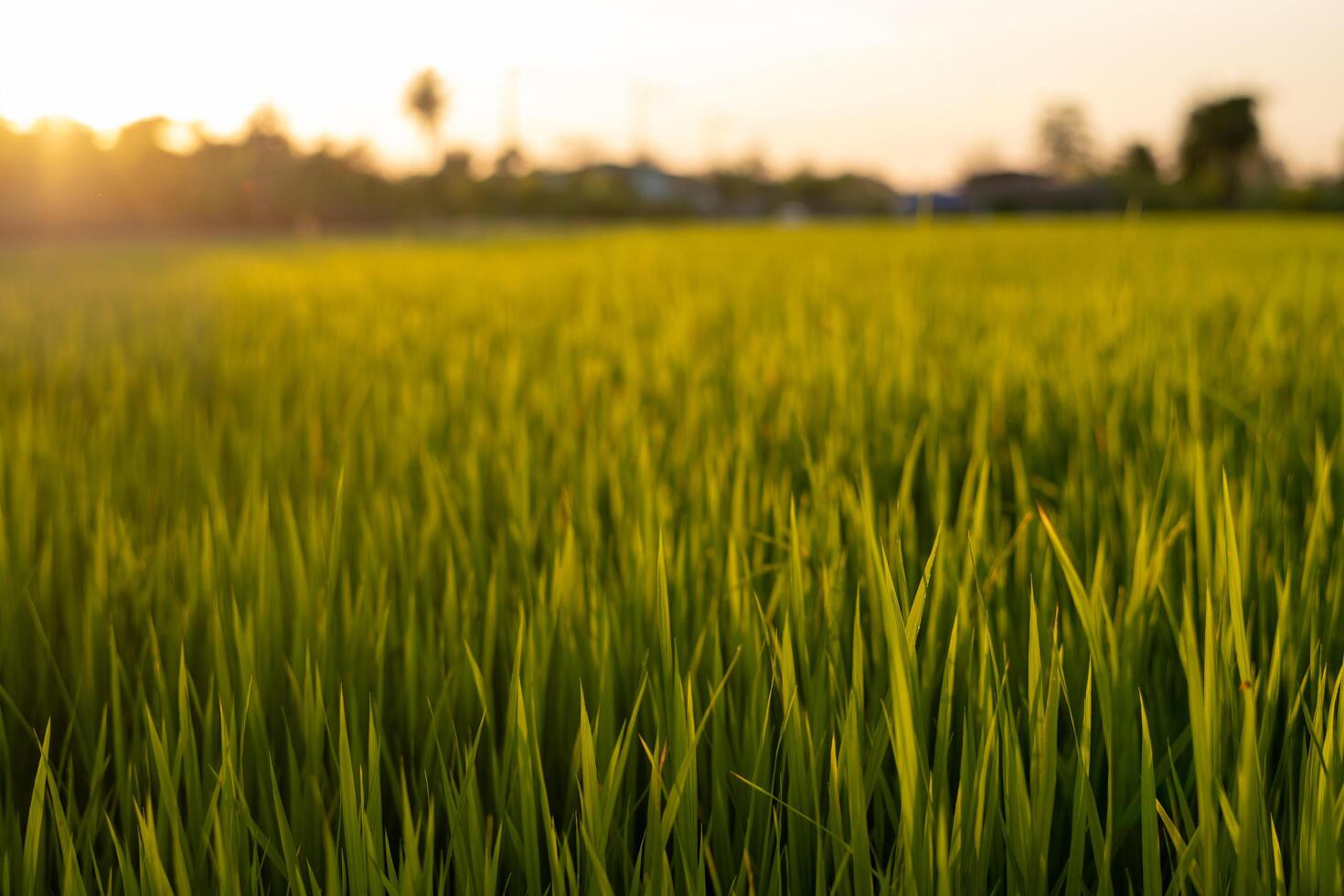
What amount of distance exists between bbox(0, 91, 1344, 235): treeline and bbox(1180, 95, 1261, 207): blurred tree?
0.07 metres

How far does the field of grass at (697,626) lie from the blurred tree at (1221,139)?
184 ft

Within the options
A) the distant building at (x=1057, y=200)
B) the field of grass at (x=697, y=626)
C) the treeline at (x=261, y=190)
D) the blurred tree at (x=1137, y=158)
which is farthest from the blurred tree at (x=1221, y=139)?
the field of grass at (x=697, y=626)

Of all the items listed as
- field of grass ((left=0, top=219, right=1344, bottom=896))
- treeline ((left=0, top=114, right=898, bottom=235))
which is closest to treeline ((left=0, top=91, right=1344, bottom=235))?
treeline ((left=0, top=114, right=898, bottom=235))

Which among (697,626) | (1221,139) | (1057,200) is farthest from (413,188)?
(697,626)

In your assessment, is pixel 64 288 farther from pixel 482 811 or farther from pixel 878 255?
pixel 482 811

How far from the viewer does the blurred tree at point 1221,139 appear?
52.4 m

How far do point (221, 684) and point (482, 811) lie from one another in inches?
9.2

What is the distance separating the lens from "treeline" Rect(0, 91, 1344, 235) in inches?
1037

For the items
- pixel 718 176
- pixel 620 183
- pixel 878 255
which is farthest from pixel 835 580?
pixel 718 176

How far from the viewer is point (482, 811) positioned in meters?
0.83

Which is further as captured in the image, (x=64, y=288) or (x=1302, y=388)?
(x=64, y=288)

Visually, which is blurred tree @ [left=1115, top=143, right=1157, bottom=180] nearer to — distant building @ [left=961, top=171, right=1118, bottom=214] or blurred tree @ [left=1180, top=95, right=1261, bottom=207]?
blurred tree @ [left=1180, top=95, right=1261, bottom=207]

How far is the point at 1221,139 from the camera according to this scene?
2084 inches

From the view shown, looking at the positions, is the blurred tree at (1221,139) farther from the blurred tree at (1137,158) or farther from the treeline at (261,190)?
the treeline at (261,190)
